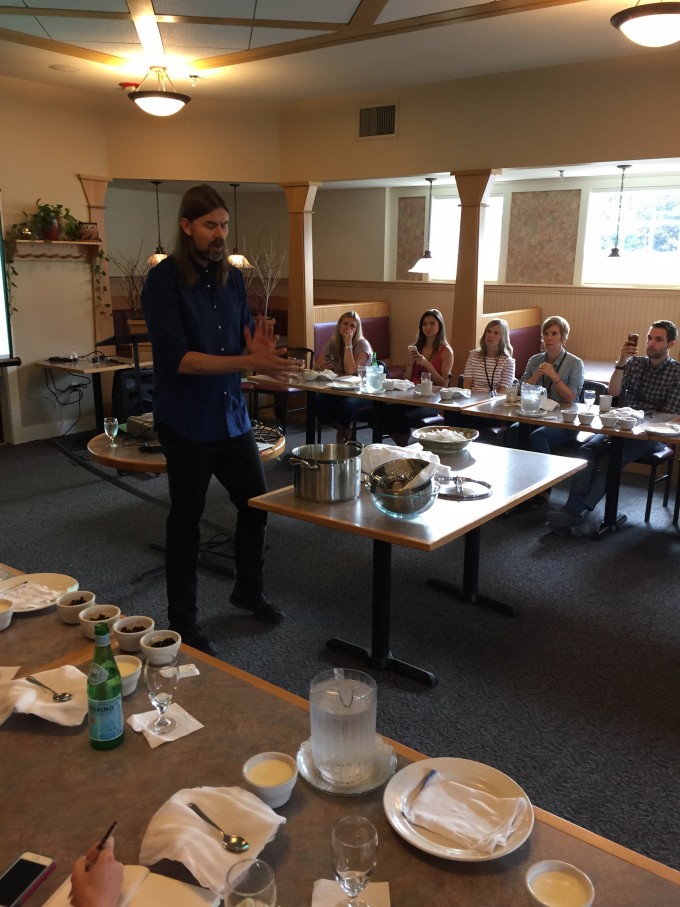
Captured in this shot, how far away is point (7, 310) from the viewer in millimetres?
5789

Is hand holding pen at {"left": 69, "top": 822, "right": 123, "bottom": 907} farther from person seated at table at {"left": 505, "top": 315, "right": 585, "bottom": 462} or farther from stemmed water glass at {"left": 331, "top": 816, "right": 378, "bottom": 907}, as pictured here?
person seated at table at {"left": 505, "top": 315, "right": 585, "bottom": 462}

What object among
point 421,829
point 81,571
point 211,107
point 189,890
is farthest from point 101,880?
point 211,107

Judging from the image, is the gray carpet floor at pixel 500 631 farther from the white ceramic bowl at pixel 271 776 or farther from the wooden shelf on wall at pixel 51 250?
the wooden shelf on wall at pixel 51 250

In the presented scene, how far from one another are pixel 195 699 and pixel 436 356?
4454 millimetres

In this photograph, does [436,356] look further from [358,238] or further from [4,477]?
[358,238]

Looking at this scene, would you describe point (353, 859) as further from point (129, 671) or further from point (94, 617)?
point (94, 617)

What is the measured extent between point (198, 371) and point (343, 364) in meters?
3.44

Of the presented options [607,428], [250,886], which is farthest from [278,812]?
[607,428]

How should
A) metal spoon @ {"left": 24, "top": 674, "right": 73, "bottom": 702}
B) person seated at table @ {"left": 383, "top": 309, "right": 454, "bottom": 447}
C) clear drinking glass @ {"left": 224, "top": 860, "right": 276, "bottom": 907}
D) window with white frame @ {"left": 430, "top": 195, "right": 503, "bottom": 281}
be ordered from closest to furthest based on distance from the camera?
clear drinking glass @ {"left": 224, "top": 860, "right": 276, "bottom": 907} → metal spoon @ {"left": 24, "top": 674, "right": 73, "bottom": 702} → person seated at table @ {"left": 383, "top": 309, "right": 454, "bottom": 447} → window with white frame @ {"left": 430, "top": 195, "right": 503, "bottom": 281}

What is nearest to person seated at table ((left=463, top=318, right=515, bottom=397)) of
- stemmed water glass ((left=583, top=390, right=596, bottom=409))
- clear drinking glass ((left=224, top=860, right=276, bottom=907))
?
stemmed water glass ((left=583, top=390, right=596, bottom=409))

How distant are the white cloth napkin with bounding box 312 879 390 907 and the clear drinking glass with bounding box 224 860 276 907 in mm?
119

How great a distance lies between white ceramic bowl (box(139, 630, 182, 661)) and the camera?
5.13ft

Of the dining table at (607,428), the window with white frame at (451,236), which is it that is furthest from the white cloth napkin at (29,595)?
the window with white frame at (451,236)

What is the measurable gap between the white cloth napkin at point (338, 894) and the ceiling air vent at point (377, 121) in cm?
641
